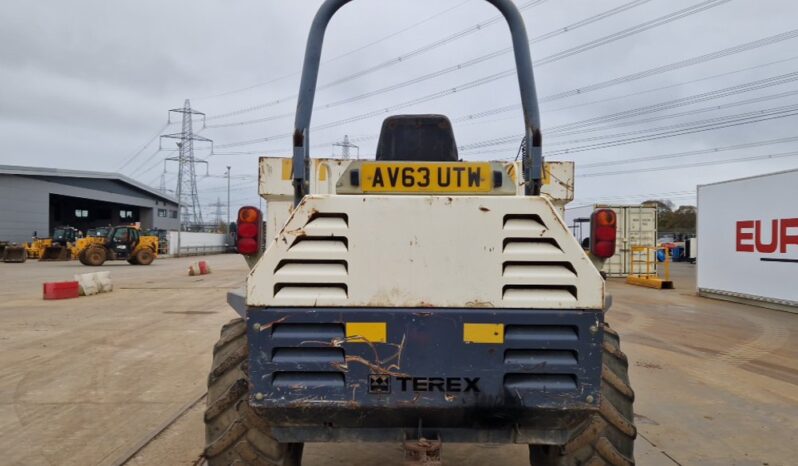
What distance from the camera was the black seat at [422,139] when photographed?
141 inches

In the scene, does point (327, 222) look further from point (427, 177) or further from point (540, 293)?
point (540, 293)

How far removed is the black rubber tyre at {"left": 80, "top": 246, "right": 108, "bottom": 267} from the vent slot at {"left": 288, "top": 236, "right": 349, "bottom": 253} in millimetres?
31811

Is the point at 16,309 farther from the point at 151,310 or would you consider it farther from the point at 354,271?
the point at 354,271

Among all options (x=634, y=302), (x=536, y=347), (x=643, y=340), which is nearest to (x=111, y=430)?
(x=536, y=347)

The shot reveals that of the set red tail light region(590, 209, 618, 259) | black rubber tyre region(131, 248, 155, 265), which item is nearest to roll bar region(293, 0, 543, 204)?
red tail light region(590, 209, 618, 259)

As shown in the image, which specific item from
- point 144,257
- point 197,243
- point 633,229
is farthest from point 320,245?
point 197,243

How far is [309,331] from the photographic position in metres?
2.45

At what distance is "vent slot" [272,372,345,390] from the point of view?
2451 millimetres

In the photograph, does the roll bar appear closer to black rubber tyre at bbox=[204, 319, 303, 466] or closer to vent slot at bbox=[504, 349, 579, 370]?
vent slot at bbox=[504, 349, 579, 370]

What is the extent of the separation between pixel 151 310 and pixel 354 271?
11842mm

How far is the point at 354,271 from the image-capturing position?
2.46m

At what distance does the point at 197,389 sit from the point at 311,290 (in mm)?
4407

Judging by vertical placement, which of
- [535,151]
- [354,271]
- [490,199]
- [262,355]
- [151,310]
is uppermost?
[535,151]

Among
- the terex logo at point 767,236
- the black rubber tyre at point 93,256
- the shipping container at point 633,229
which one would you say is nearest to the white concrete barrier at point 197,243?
the black rubber tyre at point 93,256
